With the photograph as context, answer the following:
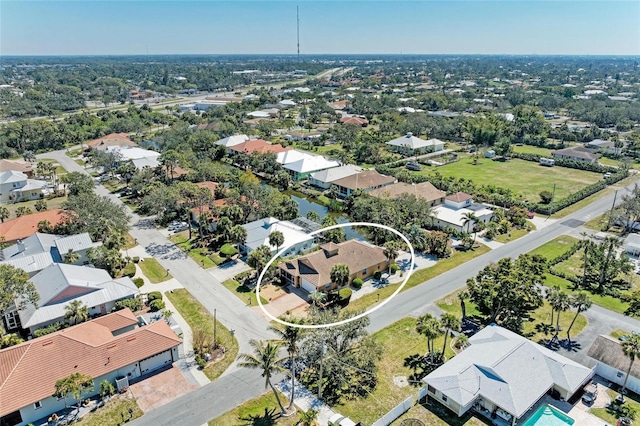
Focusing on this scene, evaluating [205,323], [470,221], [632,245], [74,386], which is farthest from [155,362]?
[632,245]

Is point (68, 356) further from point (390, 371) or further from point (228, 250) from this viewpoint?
point (390, 371)

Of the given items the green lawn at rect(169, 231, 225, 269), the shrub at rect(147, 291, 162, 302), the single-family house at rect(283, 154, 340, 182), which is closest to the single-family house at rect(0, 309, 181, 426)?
the shrub at rect(147, 291, 162, 302)

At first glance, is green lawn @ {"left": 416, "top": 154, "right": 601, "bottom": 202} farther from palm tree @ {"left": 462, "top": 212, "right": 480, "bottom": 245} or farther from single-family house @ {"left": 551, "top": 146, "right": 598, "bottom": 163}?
palm tree @ {"left": 462, "top": 212, "right": 480, "bottom": 245}

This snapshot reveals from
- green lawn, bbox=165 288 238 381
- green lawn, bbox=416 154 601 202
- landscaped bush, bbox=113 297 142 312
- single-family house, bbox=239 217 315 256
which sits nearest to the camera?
green lawn, bbox=165 288 238 381

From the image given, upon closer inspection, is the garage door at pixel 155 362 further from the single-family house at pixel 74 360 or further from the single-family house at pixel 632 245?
the single-family house at pixel 632 245

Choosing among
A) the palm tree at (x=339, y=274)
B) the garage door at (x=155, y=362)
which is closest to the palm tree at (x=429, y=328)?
the palm tree at (x=339, y=274)

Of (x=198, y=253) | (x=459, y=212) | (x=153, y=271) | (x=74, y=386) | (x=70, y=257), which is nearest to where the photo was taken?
(x=74, y=386)

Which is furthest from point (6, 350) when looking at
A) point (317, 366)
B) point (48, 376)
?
point (317, 366)
